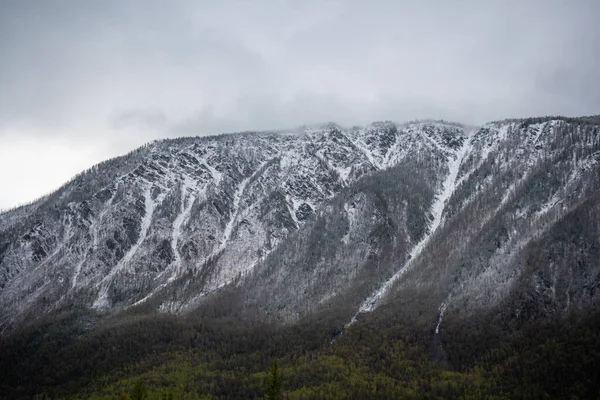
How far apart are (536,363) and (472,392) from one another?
69.4ft

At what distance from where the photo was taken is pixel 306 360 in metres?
176

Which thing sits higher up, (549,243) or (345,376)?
(549,243)

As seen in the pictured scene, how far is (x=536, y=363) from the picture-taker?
14475 cm

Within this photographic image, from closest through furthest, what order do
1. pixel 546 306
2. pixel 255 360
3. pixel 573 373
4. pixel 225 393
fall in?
1. pixel 573 373
2. pixel 225 393
3. pixel 546 306
4. pixel 255 360

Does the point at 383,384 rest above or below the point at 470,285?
below

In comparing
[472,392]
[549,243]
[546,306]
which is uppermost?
[549,243]

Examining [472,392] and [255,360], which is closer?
[472,392]

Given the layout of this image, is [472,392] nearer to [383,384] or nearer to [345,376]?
[383,384]

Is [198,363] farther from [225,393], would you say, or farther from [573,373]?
[573,373]

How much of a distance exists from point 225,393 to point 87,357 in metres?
62.3

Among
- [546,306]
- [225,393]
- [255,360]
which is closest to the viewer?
[225,393]


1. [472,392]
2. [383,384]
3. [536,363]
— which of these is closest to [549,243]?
[536,363]

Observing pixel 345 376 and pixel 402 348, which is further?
pixel 402 348

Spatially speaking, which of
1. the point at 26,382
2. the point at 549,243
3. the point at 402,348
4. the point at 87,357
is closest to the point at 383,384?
the point at 402,348
